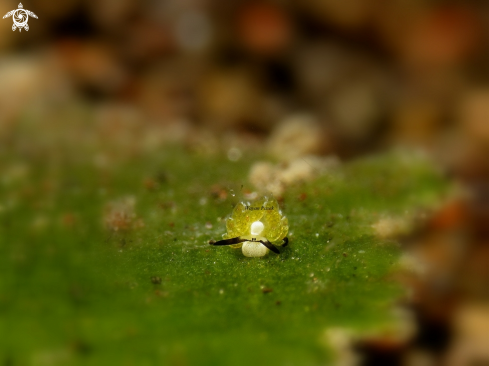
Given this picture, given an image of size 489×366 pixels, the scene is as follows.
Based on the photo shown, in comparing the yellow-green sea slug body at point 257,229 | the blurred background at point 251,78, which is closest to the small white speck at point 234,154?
the blurred background at point 251,78

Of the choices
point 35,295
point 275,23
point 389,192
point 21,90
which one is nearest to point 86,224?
point 35,295

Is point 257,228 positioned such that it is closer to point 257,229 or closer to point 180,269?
point 257,229

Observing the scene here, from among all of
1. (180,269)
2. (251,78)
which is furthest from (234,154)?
(180,269)

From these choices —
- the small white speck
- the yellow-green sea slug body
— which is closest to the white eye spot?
the yellow-green sea slug body

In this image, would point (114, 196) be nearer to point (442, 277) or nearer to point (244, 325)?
point (244, 325)

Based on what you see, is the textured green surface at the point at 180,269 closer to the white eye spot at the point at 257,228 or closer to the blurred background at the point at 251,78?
the white eye spot at the point at 257,228

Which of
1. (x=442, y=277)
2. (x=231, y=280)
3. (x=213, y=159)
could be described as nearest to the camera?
(x=231, y=280)

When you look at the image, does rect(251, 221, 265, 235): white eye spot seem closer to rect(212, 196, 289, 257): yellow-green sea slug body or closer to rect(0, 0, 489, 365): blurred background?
rect(212, 196, 289, 257): yellow-green sea slug body
